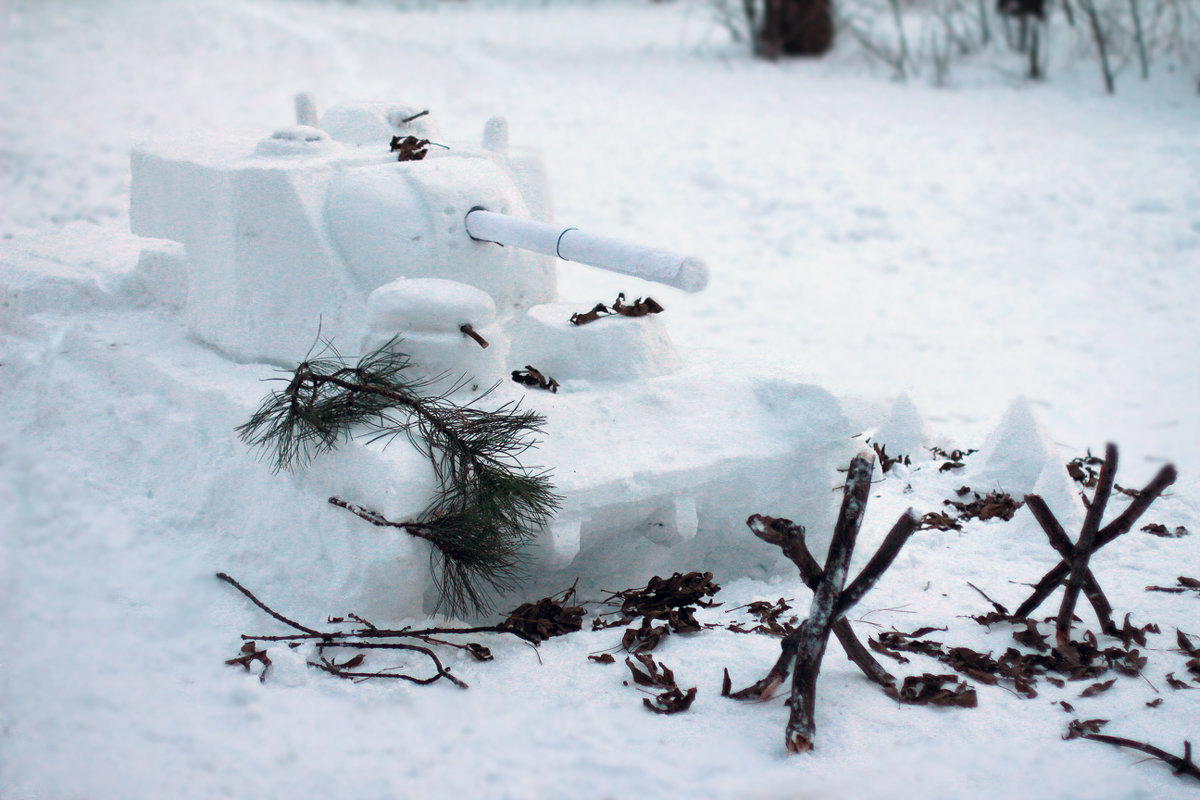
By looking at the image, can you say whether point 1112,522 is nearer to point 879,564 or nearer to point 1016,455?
point 879,564

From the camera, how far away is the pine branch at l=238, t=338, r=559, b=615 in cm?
252

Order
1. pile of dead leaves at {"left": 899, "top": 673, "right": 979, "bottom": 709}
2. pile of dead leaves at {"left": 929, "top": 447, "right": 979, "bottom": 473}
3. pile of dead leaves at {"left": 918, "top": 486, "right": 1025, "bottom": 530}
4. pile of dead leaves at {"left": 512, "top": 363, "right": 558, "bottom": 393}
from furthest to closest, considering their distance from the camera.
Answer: pile of dead leaves at {"left": 929, "top": 447, "right": 979, "bottom": 473} → pile of dead leaves at {"left": 918, "top": 486, "right": 1025, "bottom": 530} → pile of dead leaves at {"left": 512, "top": 363, "right": 558, "bottom": 393} → pile of dead leaves at {"left": 899, "top": 673, "right": 979, "bottom": 709}

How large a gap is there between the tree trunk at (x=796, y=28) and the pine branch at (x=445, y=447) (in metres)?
8.95

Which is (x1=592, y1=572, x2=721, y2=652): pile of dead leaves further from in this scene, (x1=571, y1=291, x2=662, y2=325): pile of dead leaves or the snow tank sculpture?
(x1=571, y1=291, x2=662, y2=325): pile of dead leaves

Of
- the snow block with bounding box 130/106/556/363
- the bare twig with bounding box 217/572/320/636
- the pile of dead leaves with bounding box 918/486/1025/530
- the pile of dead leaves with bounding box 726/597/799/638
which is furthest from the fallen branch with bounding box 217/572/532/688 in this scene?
the pile of dead leaves with bounding box 918/486/1025/530

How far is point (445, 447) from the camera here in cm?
257

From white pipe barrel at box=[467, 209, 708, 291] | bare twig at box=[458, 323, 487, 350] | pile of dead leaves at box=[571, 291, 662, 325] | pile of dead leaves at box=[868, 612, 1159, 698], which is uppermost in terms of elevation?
white pipe barrel at box=[467, 209, 708, 291]

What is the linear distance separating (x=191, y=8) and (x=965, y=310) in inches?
348

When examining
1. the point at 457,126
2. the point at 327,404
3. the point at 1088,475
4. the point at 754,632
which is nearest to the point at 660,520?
the point at 754,632

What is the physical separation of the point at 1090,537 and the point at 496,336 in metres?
1.48

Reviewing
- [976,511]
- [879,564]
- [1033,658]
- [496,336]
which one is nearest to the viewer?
[879,564]

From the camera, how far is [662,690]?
225 centimetres

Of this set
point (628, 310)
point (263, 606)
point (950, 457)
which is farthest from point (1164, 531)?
point (263, 606)

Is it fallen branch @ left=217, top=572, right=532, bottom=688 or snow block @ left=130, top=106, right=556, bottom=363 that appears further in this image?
snow block @ left=130, top=106, right=556, bottom=363
